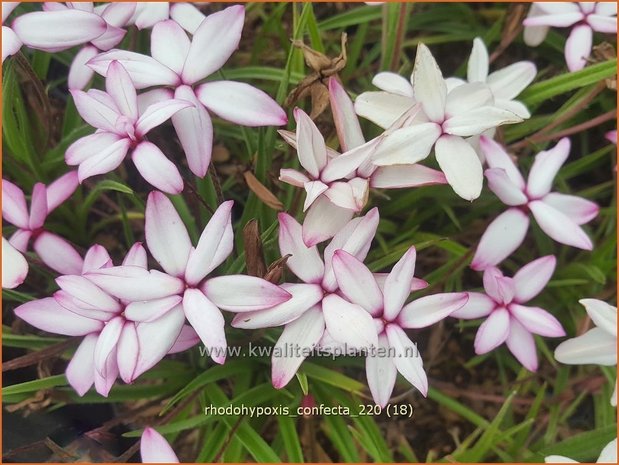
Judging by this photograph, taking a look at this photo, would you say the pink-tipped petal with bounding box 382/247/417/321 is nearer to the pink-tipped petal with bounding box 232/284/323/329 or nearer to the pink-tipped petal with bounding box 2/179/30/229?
the pink-tipped petal with bounding box 232/284/323/329

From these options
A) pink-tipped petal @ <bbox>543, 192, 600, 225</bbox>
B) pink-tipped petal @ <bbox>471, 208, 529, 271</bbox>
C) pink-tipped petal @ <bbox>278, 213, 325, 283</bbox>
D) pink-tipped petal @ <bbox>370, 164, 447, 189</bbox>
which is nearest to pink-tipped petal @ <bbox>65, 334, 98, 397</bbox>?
pink-tipped petal @ <bbox>278, 213, 325, 283</bbox>

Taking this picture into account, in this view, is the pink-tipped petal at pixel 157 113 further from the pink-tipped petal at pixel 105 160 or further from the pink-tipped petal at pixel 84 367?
the pink-tipped petal at pixel 84 367

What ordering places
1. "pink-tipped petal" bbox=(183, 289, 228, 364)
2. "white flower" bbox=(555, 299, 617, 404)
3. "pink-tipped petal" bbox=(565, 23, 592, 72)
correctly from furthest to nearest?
1. "pink-tipped petal" bbox=(565, 23, 592, 72)
2. "white flower" bbox=(555, 299, 617, 404)
3. "pink-tipped petal" bbox=(183, 289, 228, 364)

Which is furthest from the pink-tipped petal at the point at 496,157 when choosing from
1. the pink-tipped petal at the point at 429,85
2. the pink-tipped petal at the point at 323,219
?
the pink-tipped petal at the point at 323,219

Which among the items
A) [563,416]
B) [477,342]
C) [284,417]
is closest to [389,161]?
[477,342]

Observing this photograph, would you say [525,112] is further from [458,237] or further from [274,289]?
[274,289]

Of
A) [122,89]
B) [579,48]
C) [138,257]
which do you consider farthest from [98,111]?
[579,48]
